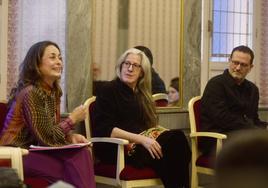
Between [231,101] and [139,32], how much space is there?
0.92 meters

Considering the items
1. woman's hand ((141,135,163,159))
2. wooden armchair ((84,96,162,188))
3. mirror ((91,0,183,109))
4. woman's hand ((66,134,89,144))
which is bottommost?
wooden armchair ((84,96,162,188))

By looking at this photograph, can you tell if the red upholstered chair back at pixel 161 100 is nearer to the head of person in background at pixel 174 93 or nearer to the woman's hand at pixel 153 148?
the head of person in background at pixel 174 93

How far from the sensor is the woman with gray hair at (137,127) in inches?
116

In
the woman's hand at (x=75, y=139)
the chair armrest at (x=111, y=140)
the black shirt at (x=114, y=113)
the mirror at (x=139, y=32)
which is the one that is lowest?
the chair armrest at (x=111, y=140)

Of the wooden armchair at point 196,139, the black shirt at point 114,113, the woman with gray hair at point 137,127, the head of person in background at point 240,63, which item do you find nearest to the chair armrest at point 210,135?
the wooden armchair at point 196,139

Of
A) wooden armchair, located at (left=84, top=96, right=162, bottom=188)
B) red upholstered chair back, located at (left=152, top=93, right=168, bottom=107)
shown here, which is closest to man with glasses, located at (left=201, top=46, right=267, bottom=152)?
red upholstered chair back, located at (left=152, top=93, right=168, bottom=107)

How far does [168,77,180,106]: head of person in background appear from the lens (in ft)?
12.8

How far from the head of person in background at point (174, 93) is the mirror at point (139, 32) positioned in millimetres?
31

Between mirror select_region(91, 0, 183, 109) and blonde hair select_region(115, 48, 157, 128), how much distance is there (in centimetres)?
21

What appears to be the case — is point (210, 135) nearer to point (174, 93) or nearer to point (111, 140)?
point (174, 93)

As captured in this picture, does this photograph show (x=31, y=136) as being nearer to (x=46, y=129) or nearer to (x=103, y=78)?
(x=46, y=129)

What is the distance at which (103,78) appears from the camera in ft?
11.3

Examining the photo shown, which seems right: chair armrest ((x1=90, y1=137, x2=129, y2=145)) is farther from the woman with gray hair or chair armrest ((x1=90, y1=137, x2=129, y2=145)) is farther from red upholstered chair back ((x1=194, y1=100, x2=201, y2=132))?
red upholstered chair back ((x1=194, y1=100, x2=201, y2=132))

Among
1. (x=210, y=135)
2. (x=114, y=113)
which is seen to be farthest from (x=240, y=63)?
(x=114, y=113)
